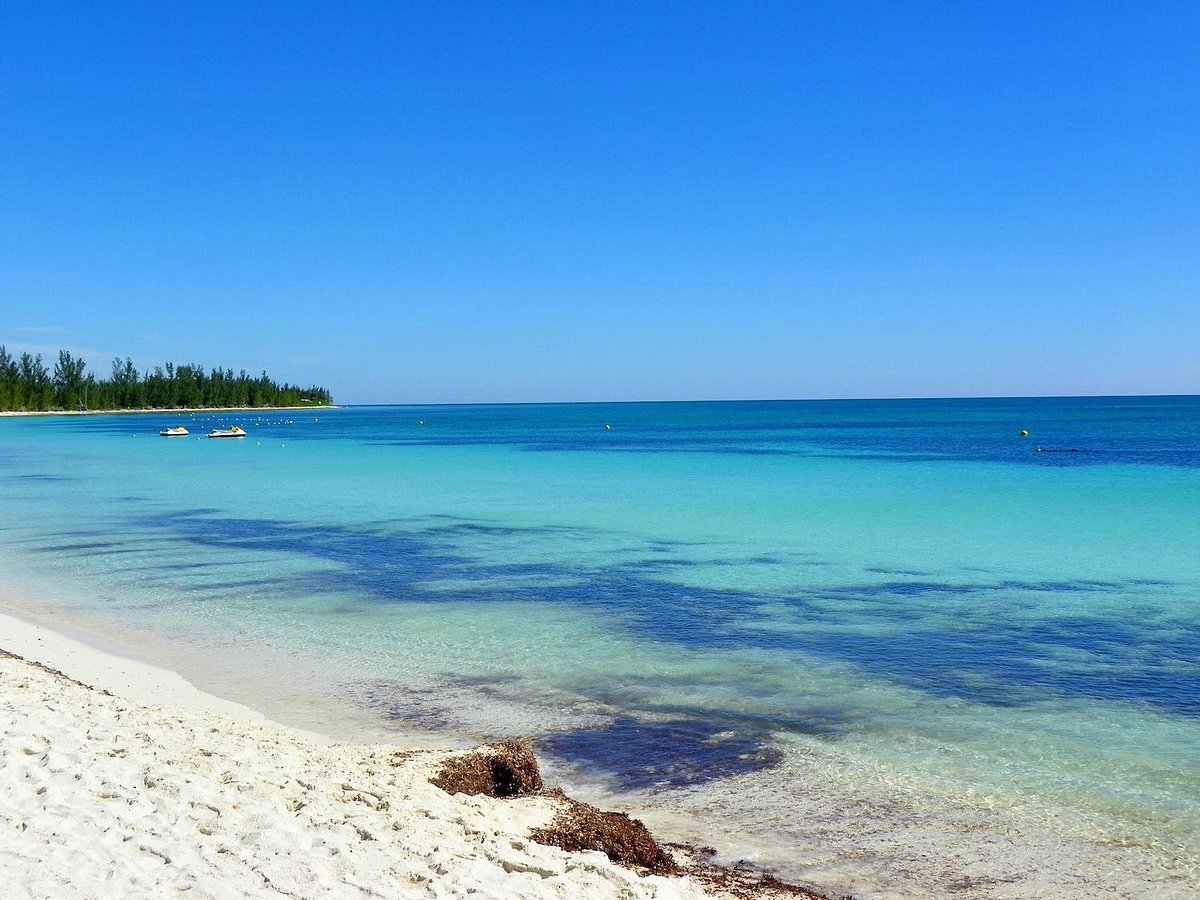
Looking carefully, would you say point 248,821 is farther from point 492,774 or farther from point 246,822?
point 492,774

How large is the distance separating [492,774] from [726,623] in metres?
7.87

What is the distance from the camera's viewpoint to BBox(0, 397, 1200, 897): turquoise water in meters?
9.49

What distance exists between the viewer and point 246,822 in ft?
21.7

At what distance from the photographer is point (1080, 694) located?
11.8 m

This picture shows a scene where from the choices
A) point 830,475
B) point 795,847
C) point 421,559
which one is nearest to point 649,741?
point 795,847

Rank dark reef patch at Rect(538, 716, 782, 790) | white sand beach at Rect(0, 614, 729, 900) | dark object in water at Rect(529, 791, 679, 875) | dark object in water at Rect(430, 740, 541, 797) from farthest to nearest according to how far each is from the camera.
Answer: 1. dark reef patch at Rect(538, 716, 782, 790)
2. dark object in water at Rect(430, 740, 541, 797)
3. dark object in water at Rect(529, 791, 679, 875)
4. white sand beach at Rect(0, 614, 729, 900)

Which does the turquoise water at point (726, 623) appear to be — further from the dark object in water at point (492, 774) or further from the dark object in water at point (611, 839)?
the dark object in water at point (611, 839)

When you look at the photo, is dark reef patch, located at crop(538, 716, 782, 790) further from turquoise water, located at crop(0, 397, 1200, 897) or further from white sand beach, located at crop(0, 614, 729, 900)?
white sand beach, located at crop(0, 614, 729, 900)

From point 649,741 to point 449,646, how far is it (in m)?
5.01

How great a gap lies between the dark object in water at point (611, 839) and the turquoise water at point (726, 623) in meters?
0.91

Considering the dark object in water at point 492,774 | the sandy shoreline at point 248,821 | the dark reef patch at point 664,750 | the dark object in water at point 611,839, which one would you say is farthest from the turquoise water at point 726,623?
the sandy shoreline at point 248,821

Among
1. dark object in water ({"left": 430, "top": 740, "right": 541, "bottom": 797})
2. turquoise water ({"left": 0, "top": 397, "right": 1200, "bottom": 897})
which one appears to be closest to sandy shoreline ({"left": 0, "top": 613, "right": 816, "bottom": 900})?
dark object in water ({"left": 430, "top": 740, "right": 541, "bottom": 797})

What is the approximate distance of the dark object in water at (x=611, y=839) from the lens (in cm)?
702

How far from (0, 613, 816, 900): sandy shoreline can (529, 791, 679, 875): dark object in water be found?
19 cm
